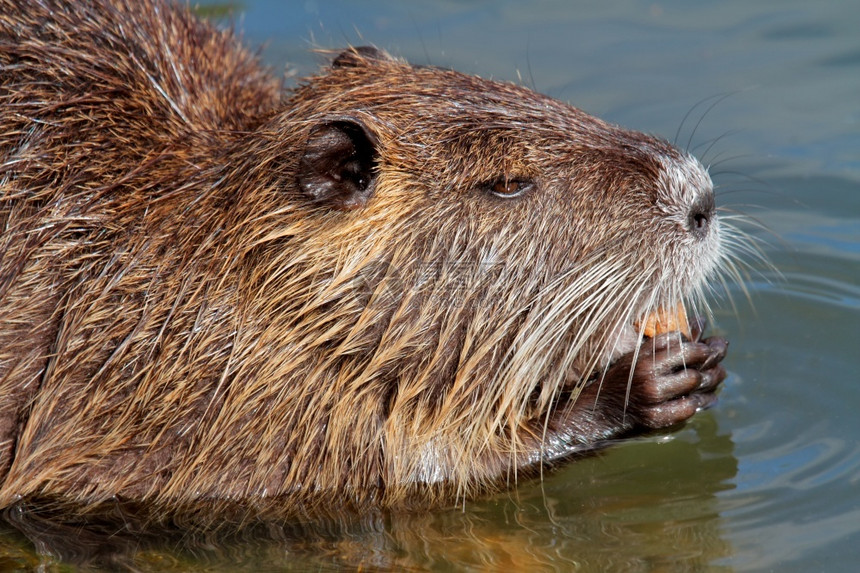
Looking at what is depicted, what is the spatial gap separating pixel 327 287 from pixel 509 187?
675 mm

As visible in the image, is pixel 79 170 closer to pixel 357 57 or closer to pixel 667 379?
pixel 357 57

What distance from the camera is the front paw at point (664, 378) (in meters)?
4.58

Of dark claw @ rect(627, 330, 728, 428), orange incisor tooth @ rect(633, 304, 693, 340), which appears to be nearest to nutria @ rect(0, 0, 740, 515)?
dark claw @ rect(627, 330, 728, 428)

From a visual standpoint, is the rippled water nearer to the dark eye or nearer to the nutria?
the nutria

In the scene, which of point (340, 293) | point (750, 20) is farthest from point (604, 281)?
point (750, 20)

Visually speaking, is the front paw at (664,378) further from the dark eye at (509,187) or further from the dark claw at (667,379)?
→ the dark eye at (509,187)

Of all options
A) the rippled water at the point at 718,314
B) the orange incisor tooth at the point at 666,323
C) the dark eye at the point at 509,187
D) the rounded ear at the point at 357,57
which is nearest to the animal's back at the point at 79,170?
the rounded ear at the point at 357,57

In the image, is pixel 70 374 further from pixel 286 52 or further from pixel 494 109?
pixel 286 52

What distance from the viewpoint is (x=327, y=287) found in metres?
4.25

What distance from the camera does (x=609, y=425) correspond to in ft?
15.4

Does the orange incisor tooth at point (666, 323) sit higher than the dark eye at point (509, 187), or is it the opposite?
the dark eye at point (509, 187)

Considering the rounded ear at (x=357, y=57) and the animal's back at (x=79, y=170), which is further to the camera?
the rounded ear at (x=357, y=57)

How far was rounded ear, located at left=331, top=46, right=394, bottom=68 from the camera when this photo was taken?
4812mm

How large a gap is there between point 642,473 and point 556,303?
814 mm
